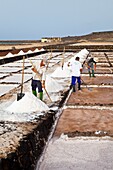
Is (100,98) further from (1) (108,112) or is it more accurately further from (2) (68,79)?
(2) (68,79)

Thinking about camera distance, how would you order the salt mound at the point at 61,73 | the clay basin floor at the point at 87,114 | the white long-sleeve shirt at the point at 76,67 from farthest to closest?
the salt mound at the point at 61,73 → the white long-sleeve shirt at the point at 76,67 → the clay basin floor at the point at 87,114

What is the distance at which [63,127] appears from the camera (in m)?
5.01

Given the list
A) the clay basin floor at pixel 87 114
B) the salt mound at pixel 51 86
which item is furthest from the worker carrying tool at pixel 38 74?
the salt mound at pixel 51 86

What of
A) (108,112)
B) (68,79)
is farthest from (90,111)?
(68,79)

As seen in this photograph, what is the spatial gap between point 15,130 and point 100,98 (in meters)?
3.24

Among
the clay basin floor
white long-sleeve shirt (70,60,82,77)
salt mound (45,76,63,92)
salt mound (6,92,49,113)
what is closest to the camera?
the clay basin floor

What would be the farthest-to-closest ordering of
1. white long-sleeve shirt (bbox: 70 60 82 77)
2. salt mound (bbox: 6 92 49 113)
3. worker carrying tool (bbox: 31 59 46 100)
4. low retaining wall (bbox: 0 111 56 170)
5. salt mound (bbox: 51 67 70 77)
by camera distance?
1. salt mound (bbox: 51 67 70 77)
2. white long-sleeve shirt (bbox: 70 60 82 77)
3. worker carrying tool (bbox: 31 59 46 100)
4. salt mound (bbox: 6 92 49 113)
5. low retaining wall (bbox: 0 111 56 170)

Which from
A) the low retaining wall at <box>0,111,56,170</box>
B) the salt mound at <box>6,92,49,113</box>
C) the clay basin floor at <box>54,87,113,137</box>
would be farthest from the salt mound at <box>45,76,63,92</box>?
the low retaining wall at <box>0,111,56,170</box>

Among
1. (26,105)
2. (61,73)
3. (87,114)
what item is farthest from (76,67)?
(61,73)

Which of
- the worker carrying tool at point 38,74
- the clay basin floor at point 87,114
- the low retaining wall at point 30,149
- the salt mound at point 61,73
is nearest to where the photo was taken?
the low retaining wall at point 30,149

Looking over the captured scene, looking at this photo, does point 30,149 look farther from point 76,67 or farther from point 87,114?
point 76,67

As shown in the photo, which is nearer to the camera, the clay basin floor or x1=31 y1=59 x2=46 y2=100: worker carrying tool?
the clay basin floor

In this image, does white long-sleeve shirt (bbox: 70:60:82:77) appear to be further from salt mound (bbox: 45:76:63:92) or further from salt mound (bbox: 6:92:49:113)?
salt mound (bbox: 6:92:49:113)

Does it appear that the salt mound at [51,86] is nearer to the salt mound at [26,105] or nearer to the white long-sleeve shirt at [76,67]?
the white long-sleeve shirt at [76,67]
